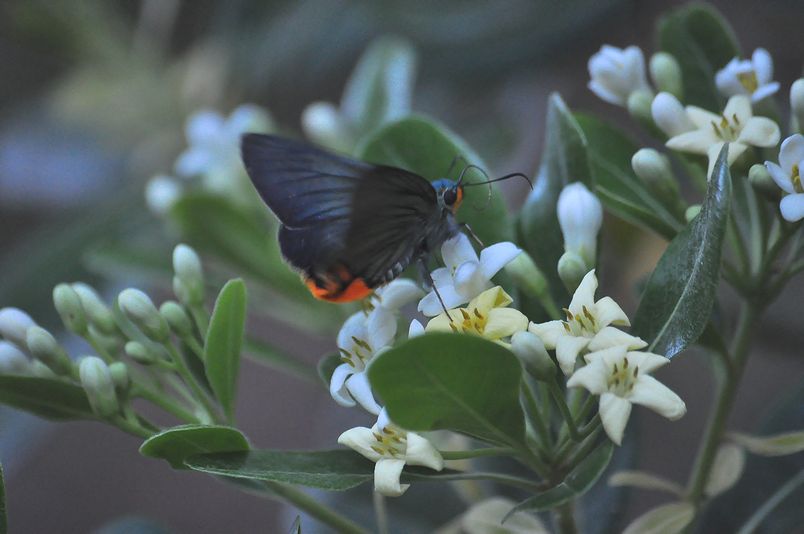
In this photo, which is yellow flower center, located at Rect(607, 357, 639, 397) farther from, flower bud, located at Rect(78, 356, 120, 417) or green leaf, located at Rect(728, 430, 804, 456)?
flower bud, located at Rect(78, 356, 120, 417)

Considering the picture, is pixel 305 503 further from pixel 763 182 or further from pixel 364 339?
pixel 763 182

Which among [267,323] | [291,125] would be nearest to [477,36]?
[291,125]

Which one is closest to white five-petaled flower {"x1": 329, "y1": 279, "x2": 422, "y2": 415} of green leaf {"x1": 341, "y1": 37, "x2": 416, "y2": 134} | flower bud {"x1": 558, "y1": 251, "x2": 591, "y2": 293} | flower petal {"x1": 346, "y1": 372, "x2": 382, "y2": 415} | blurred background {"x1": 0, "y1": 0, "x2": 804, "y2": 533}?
flower petal {"x1": 346, "y1": 372, "x2": 382, "y2": 415}

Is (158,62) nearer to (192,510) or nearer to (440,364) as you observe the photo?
(192,510)

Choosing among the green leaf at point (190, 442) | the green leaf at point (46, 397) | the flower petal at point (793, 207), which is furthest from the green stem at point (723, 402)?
the green leaf at point (46, 397)

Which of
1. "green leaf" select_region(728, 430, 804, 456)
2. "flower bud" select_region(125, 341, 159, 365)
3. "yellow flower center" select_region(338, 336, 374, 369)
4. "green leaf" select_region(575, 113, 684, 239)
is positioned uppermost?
"green leaf" select_region(575, 113, 684, 239)

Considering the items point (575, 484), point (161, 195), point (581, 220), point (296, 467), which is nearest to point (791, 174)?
point (581, 220)
